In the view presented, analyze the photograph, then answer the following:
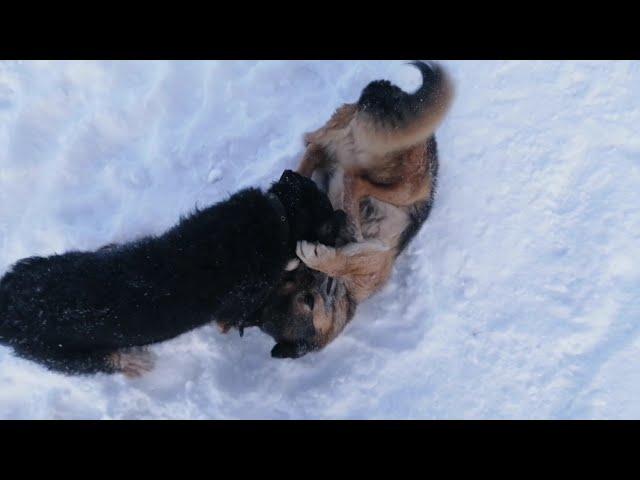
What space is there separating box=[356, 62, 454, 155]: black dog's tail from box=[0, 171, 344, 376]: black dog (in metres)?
0.63

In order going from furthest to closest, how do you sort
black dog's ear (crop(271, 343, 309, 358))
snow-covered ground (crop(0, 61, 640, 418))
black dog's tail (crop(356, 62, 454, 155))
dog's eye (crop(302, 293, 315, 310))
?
snow-covered ground (crop(0, 61, 640, 418))
dog's eye (crop(302, 293, 315, 310))
black dog's ear (crop(271, 343, 309, 358))
black dog's tail (crop(356, 62, 454, 155))

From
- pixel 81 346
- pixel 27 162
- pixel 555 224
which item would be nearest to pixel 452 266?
pixel 555 224

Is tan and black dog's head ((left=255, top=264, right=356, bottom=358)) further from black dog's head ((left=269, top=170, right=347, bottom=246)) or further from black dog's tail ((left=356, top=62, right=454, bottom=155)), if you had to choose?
black dog's tail ((left=356, top=62, right=454, bottom=155))

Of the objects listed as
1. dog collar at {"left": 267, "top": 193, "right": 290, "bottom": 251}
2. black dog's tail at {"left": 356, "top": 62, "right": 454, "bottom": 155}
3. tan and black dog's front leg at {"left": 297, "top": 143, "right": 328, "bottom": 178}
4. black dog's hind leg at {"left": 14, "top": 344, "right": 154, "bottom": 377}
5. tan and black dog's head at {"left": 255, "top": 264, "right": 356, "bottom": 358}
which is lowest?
black dog's hind leg at {"left": 14, "top": 344, "right": 154, "bottom": 377}

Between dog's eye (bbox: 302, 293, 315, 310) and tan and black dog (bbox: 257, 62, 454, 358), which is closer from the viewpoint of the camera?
tan and black dog (bbox: 257, 62, 454, 358)

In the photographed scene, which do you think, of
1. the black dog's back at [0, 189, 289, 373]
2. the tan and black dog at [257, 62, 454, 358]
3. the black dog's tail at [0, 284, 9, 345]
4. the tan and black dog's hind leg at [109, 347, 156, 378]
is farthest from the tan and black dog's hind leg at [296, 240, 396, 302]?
the black dog's tail at [0, 284, 9, 345]

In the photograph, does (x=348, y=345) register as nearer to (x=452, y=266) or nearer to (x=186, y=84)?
(x=452, y=266)

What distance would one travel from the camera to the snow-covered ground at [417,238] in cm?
384

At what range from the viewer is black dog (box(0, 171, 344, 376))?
8.88ft

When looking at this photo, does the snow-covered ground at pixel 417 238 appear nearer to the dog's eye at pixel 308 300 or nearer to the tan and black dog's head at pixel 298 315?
the tan and black dog's head at pixel 298 315

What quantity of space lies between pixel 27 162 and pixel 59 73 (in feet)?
2.87

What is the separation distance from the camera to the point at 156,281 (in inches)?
107

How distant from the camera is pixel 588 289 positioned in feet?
12.8

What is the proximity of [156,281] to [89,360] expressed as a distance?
973 millimetres
